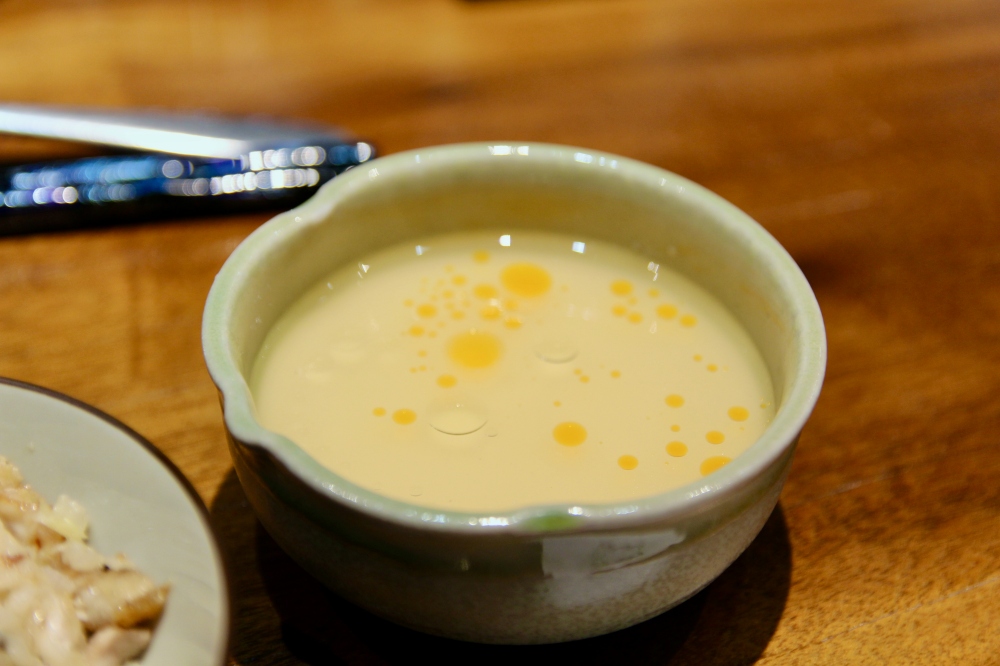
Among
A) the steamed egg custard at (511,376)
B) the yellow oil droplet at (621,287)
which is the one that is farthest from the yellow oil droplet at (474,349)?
the yellow oil droplet at (621,287)

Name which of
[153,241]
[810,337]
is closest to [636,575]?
[810,337]

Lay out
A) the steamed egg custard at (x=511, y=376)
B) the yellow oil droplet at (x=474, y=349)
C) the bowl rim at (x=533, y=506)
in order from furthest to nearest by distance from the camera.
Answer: the yellow oil droplet at (x=474, y=349)
the steamed egg custard at (x=511, y=376)
the bowl rim at (x=533, y=506)

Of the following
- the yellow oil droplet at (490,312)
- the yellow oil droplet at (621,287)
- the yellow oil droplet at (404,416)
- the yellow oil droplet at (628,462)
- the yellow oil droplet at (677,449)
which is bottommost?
the yellow oil droplet at (677,449)

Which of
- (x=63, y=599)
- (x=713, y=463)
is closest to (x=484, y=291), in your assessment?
(x=713, y=463)

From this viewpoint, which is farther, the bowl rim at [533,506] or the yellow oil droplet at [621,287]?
the yellow oil droplet at [621,287]

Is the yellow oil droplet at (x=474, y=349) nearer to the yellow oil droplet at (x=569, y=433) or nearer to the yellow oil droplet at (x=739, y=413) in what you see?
the yellow oil droplet at (x=569, y=433)

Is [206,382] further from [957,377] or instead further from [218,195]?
[957,377]

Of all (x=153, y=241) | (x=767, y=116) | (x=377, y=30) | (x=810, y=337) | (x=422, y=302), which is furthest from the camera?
(x=377, y=30)
